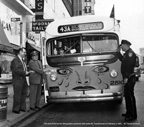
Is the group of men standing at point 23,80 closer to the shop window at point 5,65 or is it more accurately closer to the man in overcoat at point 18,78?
the man in overcoat at point 18,78

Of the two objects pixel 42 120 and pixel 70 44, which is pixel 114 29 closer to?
pixel 70 44

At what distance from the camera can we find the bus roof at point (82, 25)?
24.4 ft

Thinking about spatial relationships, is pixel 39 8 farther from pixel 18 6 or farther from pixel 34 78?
pixel 34 78

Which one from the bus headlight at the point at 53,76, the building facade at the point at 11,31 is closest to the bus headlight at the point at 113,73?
the bus headlight at the point at 53,76

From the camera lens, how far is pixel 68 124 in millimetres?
5691

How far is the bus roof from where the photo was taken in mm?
7426

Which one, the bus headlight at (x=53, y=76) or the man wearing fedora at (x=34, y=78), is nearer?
the bus headlight at (x=53, y=76)

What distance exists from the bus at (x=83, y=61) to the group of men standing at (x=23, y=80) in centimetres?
33

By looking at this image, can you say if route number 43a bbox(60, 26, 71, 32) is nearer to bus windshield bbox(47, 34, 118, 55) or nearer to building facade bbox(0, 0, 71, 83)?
bus windshield bbox(47, 34, 118, 55)

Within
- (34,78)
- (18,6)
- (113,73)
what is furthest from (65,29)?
(18,6)

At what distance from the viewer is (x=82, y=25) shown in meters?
7.49

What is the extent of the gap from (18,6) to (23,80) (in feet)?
47.5

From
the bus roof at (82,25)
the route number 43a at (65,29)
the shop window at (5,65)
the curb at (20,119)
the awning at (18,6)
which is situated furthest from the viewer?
the awning at (18,6)

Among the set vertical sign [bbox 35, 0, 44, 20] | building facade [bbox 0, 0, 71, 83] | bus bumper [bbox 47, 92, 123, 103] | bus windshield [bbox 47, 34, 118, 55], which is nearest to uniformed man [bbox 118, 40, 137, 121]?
bus bumper [bbox 47, 92, 123, 103]
